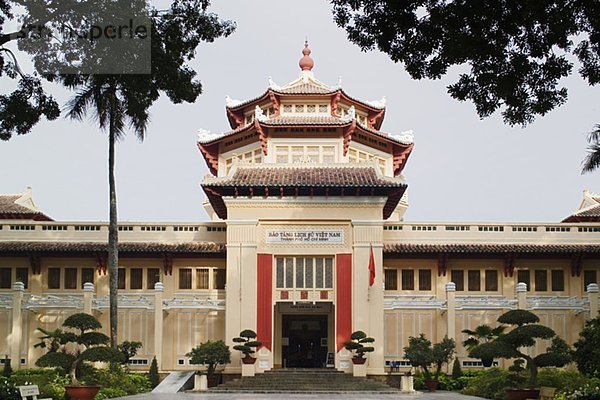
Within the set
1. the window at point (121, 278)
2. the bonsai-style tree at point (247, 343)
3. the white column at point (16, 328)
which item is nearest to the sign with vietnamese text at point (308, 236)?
the bonsai-style tree at point (247, 343)

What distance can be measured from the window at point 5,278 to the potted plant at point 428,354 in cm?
1693

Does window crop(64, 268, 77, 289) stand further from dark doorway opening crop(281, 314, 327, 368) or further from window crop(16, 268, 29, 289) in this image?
dark doorway opening crop(281, 314, 327, 368)

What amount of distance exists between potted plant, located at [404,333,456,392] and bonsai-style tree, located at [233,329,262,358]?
563 centimetres

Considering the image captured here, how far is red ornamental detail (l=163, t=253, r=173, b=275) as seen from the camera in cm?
3675

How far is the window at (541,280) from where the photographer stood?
1465 inches

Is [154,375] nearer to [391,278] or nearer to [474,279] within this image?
[391,278]

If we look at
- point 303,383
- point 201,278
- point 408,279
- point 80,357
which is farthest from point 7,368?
point 408,279

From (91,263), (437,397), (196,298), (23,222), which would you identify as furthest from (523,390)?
(23,222)

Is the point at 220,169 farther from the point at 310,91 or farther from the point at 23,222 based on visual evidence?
the point at 23,222

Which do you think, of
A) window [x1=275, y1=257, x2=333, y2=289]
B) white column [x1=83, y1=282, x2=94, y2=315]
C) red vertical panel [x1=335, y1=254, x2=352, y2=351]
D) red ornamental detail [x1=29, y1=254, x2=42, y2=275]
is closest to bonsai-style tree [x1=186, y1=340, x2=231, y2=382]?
window [x1=275, y1=257, x2=333, y2=289]

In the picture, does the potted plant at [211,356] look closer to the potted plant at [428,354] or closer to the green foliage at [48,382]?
the green foliage at [48,382]

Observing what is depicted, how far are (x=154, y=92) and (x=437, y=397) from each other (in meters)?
15.4

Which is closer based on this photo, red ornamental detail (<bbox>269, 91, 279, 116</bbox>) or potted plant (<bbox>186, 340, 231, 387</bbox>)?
potted plant (<bbox>186, 340, 231, 387</bbox>)

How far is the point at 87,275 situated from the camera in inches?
1473
